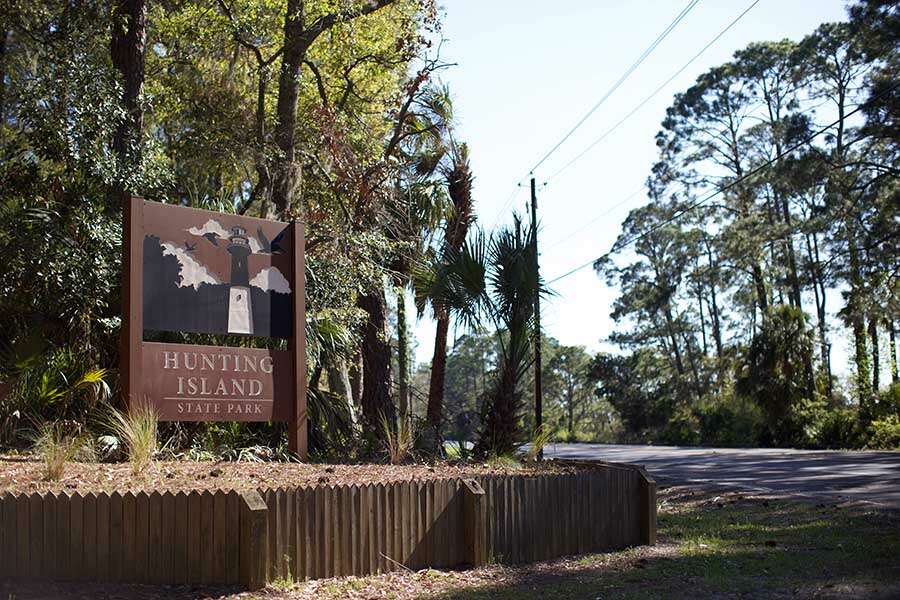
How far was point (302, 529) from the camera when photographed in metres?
8.12

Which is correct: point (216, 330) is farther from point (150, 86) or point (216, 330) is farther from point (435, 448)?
point (150, 86)

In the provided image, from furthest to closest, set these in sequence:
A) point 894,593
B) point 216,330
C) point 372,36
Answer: point 372,36
point 216,330
point 894,593

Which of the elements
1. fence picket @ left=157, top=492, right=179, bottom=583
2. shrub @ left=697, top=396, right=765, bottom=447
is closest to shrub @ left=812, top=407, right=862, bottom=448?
shrub @ left=697, top=396, right=765, bottom=447

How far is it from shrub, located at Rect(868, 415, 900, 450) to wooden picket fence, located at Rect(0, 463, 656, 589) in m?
18.9

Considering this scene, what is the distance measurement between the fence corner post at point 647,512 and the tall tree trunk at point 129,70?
9.12 metres

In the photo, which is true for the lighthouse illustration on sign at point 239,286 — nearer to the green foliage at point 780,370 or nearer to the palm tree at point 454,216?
the palm tree at point 454,216

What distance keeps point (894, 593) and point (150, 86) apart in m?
20.4

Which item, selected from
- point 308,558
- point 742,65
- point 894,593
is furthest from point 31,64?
point 742,65

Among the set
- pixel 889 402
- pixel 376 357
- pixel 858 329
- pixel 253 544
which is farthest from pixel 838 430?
pixel 253 544

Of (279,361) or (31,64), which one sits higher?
(31,64)

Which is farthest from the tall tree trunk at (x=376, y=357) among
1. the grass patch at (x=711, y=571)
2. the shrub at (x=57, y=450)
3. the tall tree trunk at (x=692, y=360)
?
the tall tree trunk at (x=692, y=360)

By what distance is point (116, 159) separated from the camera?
46.9 ft

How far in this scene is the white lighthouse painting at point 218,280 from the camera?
11.1 meters

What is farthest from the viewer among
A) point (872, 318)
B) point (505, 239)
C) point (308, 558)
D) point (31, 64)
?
point (872, 318)
